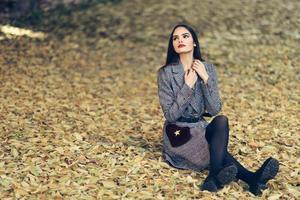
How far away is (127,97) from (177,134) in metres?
3.79

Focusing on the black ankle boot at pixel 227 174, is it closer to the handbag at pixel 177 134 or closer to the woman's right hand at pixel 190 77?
the handbag at pixel 177 134

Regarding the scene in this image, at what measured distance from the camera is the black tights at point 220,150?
5883 mm

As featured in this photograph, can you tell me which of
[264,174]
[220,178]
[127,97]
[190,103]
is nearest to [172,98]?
[190,103]

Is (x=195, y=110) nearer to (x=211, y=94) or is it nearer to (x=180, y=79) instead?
(x=211, y=94)

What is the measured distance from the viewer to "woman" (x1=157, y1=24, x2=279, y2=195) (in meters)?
5.94

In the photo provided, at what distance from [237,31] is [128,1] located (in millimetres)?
3349

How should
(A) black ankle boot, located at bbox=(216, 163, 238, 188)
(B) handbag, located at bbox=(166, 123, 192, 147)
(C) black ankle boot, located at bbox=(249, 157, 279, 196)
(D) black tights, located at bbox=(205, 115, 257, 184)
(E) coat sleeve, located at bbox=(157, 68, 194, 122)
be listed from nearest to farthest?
(A) black ankle boot, located at bbox=(216, 163, 238, 188) < (C) black ankle boot, located at bbox=(249, 157, 279, 196) < (D) black tights, located at bbox=(205, 115, 257, 184) < (E) coat sleeve, located at bbox=(157, 68, 194, 122) < (B) handbag, located at bbox=(166, 123, 192, 147)

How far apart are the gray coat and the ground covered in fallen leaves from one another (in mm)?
283

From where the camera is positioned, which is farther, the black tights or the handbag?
the handbag

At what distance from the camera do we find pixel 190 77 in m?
6.04

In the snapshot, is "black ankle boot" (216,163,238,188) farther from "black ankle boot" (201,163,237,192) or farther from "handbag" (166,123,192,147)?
"handbag" (166,123,192,147)

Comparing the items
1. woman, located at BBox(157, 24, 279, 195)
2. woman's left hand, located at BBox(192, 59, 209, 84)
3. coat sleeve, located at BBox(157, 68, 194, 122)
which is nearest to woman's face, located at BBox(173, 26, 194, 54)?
woman, located at BBox(157, 24, 279, 195)

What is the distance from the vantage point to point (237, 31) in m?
13.0

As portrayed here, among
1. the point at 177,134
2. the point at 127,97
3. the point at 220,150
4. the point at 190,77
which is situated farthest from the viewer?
the point at 127,97
